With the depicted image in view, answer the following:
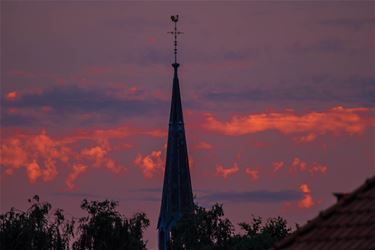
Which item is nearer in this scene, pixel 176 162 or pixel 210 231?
pixel 210 231

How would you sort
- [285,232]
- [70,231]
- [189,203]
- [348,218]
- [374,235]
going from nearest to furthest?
[374,235] → [348,218] → [70,231] → [285,232] → [189,203]

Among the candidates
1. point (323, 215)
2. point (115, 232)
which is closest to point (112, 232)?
point (115, 232)

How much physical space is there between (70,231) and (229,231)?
25646 mm

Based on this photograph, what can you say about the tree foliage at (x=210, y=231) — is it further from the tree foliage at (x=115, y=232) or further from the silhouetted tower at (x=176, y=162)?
the silhouetted tower at (x=176, y=162)

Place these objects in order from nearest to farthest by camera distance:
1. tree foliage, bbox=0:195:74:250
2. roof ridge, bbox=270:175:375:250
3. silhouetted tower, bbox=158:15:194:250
Result: roof ridge, bbox=270:175:375:250, tree foliage, bbox=0:195:74:250, silhouetted tower, bbox=158:15:194:250

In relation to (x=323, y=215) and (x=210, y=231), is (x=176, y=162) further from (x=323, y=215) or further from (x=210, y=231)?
(x=323, y=215)

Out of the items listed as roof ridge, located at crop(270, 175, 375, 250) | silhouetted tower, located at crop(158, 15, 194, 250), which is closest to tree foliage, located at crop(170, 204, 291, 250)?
silhouetted tower, located at crop(158, 15, 194, 250)

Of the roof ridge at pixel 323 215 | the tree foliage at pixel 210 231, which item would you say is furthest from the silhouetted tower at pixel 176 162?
the roof ridge at pixel 323 215

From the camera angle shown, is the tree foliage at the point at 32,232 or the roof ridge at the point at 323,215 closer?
the roof ridge at the point at 323,215

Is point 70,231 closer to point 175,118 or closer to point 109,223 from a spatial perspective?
point 109,223

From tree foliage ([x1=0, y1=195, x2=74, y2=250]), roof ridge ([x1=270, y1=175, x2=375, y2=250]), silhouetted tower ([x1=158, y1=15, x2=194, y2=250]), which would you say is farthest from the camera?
silhouetted tower ([x1=158, y1=15, x2=194, y2=250])

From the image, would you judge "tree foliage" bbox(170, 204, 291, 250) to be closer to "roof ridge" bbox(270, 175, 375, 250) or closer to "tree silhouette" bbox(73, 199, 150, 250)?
"tree silhouette" bbox(73, 199, 150, 250)

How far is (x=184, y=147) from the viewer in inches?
6171

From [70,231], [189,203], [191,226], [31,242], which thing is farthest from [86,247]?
[189,203]
